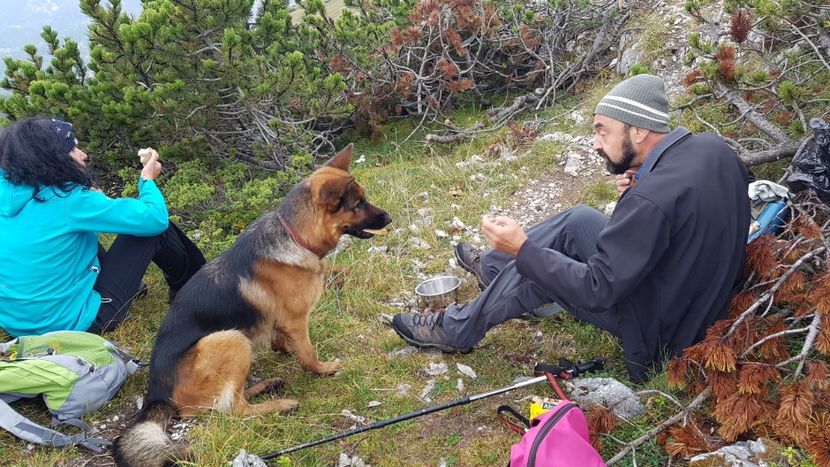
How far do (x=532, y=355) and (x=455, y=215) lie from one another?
234 centimetres

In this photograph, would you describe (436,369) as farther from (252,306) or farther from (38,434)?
(38,434)

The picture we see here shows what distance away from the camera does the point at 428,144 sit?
788cm

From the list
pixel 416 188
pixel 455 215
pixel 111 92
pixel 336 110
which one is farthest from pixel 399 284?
pixel 111 92

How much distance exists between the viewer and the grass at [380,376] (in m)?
3.11

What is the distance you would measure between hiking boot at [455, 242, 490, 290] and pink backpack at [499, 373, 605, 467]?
208 centimetres

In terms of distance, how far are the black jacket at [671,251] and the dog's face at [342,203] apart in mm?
1430

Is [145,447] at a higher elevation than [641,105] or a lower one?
lower

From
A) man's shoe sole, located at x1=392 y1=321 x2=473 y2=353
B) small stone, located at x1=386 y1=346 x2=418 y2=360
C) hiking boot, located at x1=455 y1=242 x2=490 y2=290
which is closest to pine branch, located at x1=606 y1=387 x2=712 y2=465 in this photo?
man's shoe sole, located at x1=392 y1=321 x2=473 y2=353

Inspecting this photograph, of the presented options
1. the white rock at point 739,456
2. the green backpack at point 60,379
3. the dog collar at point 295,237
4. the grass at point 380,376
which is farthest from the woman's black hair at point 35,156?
the white rock at point 739,456

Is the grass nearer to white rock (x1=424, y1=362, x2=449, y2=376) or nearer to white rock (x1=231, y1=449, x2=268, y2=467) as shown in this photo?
white rock (x1=424, y1=362, x2=449, y2=376)

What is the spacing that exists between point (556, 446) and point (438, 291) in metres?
2.37

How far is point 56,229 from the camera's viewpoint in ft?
12.5

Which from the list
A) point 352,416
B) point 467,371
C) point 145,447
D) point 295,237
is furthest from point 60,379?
point 467,371

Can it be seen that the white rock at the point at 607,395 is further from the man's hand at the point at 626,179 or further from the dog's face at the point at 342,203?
the dog's face at the point at 342,203
